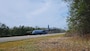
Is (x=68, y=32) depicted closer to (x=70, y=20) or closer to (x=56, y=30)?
(x=70, y=20)

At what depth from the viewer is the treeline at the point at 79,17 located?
26.0 m

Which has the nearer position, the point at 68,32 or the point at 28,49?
the point at 28,49

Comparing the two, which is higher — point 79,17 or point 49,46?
point 79,17

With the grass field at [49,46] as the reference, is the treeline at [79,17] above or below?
above

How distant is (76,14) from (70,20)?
3.32ft

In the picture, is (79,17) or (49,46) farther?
(79,17)

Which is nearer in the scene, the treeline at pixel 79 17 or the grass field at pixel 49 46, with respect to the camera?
the grass field at pixel 49 46

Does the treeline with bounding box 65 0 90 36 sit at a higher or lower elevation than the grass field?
higher

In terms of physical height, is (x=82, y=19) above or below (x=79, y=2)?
below

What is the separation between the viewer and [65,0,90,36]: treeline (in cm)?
2603

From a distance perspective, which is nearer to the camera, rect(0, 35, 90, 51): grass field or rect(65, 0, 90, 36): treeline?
rect(0, 35, 90, 51): grass field

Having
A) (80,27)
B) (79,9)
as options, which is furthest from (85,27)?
(79,9)

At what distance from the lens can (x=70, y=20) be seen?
90.4 feet

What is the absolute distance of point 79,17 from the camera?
27.2 metres
